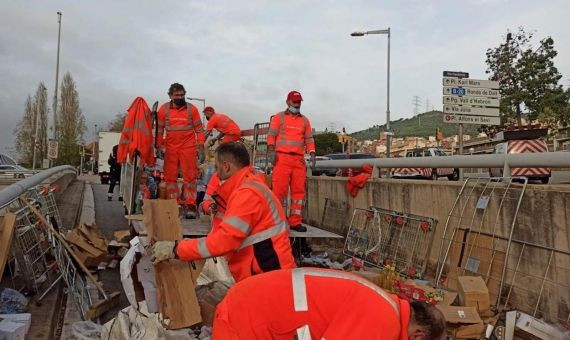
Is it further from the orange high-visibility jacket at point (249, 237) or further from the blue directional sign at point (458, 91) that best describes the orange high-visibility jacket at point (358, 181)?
the orange high-visibility jacket at point (249, 237)

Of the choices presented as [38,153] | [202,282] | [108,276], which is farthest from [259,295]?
[38,153]

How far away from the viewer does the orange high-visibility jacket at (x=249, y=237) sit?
279cm

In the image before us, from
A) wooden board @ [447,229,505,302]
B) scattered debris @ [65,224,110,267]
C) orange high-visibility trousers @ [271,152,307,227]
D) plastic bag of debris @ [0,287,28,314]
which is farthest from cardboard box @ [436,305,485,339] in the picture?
scattered debris @ [65,224,110,267]

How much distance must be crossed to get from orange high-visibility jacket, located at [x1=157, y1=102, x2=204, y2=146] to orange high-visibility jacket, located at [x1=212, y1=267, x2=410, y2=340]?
206 inches

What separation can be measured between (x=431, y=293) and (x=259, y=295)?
10.4 ft

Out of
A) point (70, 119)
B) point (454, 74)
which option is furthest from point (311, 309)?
point (70, 119)

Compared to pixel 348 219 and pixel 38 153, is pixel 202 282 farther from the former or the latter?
pixel 38 153

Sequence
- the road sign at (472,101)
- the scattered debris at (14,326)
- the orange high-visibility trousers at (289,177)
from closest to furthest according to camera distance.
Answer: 1. the scattered debris at (14,326)
2. the orange high-visibility trousers at (289,177)
3. the road sign at (472,101)

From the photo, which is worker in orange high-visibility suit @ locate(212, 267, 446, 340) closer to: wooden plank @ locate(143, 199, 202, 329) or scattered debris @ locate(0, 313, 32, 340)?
wooden plank @ locate(143, 199, 202, 329)

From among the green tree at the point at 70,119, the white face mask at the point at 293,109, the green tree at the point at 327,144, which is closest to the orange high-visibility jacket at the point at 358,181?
the white face mask at the point at 293,109

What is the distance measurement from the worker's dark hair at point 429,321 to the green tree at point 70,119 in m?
61.0

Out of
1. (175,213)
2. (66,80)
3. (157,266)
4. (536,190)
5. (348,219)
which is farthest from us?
(66,80)

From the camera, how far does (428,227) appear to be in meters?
5.75

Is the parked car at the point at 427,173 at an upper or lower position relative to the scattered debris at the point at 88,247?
upper
